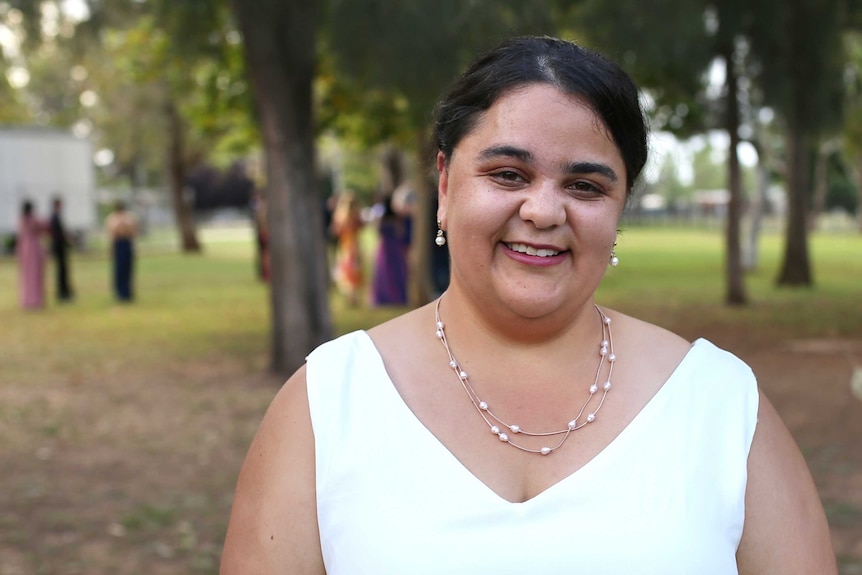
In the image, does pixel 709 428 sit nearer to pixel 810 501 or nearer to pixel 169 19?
pixel 810 501

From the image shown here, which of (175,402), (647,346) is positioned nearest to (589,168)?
(647,346)

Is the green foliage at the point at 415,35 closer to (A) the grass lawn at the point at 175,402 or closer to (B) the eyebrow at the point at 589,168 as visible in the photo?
(A) the grass lawn at the point at 175,402

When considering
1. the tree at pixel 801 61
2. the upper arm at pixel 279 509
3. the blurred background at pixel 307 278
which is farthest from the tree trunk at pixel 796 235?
the upper arm at pixel 279 509

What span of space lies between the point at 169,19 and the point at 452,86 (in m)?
8.38

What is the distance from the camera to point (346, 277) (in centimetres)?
1603

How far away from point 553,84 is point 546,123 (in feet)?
0.23

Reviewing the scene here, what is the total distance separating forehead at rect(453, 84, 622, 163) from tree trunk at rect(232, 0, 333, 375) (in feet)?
22.4

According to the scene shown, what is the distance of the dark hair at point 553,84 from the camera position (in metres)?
1.76

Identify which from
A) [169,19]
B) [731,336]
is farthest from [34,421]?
[731,336]

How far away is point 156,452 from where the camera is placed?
7.07 metres

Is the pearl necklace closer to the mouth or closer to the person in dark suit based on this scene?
the mouth

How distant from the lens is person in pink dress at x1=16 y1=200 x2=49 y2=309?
16.9 meters

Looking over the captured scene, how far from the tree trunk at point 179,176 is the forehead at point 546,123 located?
103ft

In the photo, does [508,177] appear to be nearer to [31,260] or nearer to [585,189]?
[585,189]
